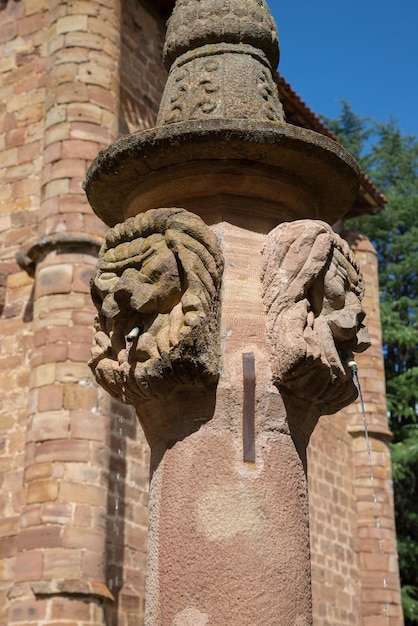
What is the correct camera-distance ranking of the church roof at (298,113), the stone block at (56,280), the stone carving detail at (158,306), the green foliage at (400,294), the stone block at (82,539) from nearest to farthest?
the stone carving detail at (158,306) → the stone block at (82,539) → the stone block at (56,280) → the church roof at (298,113) → the green foliage at (400,294)

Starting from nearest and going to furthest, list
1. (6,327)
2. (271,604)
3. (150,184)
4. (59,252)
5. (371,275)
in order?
(271,604), (150,184), (59,252), (6,327), (371,275)

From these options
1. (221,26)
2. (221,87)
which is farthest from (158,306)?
(221,26)

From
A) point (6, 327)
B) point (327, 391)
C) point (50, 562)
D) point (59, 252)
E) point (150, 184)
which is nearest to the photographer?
point (327, 391)

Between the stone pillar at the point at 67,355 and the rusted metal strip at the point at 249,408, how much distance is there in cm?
493

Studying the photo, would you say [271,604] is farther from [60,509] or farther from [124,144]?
[60,509]

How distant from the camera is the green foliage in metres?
17.9

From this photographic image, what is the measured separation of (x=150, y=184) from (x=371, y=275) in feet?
40.1

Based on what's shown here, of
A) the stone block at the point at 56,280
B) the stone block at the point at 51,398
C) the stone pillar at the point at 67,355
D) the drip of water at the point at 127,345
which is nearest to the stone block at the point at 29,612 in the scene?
the stone pillar at the point at 67,355

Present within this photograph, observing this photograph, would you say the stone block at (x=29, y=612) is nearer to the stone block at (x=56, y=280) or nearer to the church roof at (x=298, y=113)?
the stone block at (x=56, y=280)

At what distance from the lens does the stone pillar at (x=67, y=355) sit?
777 centimetres

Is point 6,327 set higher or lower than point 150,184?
higher

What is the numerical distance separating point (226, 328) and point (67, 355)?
532cm

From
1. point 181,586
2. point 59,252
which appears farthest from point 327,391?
point 59,252

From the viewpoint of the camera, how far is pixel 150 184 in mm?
3707
